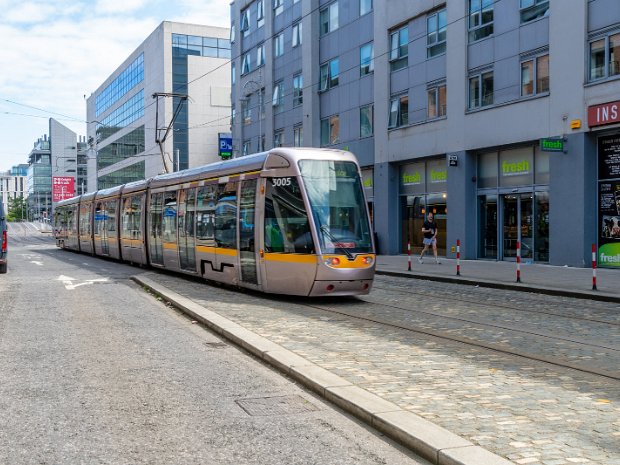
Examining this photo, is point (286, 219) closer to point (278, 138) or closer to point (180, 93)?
point (278, 138)

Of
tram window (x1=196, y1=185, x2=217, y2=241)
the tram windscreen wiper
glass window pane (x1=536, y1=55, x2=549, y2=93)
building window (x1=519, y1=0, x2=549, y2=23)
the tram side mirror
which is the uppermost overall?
building window (x1=519, y1=0, x2=549, y2=23)

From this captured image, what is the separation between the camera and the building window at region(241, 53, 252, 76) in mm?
42500

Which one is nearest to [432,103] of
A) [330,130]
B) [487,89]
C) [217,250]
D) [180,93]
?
[487,89]

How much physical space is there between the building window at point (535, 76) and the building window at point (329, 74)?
12.3 meters

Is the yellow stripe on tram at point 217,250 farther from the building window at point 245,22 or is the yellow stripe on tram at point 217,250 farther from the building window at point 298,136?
the building window at point 245,22

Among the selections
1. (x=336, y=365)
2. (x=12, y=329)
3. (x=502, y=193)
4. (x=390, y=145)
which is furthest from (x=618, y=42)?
→ (x=12, y=329)

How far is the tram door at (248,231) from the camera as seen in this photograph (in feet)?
43.9

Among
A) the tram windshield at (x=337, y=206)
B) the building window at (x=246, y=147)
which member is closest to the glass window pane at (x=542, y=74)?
the tram windshield at (x=337, y=206)

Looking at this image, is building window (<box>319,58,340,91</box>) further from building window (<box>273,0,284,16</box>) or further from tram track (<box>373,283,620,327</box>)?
tram track (<box>373,283,620,327</box>)

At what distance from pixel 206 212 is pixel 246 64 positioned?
1142 inches

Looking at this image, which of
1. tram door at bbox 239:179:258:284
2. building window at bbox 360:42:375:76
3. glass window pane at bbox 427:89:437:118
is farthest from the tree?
tram door at bbox 239:179:258:284

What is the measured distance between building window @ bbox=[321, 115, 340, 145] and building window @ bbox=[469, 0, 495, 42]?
9.87 metres

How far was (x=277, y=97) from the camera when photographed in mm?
38406

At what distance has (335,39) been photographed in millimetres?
32625
